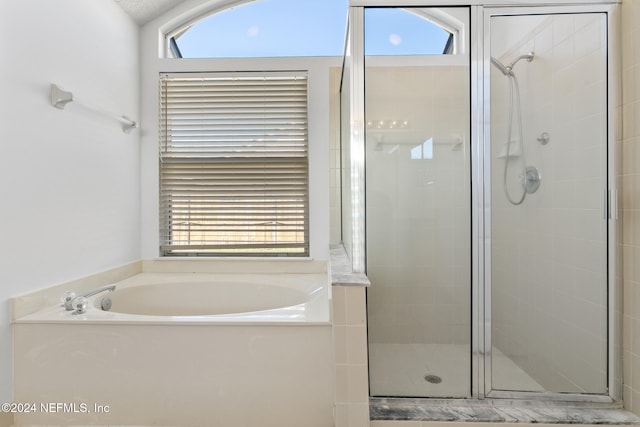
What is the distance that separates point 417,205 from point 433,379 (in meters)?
0.82

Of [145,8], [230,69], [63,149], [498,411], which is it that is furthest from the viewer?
[230,69]

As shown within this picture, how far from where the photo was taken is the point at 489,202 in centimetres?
148

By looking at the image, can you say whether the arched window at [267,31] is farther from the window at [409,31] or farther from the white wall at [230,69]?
the window at [409,31]

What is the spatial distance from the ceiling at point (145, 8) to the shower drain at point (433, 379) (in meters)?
2.95

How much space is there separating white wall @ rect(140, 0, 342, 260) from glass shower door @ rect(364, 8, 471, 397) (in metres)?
0.90

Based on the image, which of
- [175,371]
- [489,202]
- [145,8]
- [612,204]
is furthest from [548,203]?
[145,8]

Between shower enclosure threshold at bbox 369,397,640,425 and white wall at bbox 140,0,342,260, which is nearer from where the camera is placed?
shower enclosure threshold at bbox 369,397,640,425

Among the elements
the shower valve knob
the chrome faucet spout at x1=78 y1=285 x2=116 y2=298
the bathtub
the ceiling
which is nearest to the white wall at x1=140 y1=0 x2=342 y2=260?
the ceiling

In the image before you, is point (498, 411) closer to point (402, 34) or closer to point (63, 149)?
point (402, 34)

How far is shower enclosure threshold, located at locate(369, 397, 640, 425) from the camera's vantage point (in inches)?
52.7

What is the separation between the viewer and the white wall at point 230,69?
2.43 m

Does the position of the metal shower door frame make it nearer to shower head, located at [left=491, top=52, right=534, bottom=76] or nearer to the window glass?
shower head, located at [left=491, top=52, right=534, bottom=76]

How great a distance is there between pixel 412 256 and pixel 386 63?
96 centimetres

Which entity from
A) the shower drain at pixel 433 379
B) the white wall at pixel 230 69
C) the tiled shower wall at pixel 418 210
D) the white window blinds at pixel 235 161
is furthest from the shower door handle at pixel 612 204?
the white window blinds at pixel 235 161
